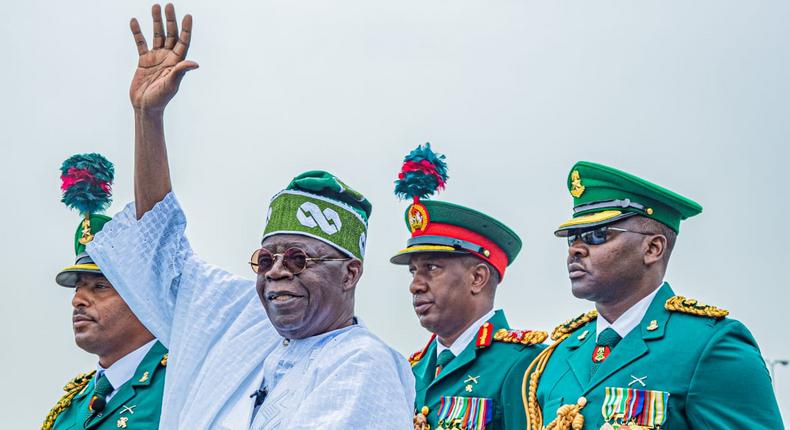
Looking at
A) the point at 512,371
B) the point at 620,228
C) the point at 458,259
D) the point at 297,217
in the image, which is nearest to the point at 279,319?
the point at 297,217

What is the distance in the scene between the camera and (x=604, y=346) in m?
5.28

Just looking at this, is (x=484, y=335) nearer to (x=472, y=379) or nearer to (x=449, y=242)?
(x=472, y=379)

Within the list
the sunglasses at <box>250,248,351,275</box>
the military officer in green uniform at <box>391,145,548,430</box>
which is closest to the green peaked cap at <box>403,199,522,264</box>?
the military officer in green uniform at <box>391,145,548,430</box>

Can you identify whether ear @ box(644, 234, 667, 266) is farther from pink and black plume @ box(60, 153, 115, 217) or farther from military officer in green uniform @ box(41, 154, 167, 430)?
pink and black plume @ box(60, 153, 115, 217)

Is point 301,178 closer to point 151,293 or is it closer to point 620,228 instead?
point 151,293

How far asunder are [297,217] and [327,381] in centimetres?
75

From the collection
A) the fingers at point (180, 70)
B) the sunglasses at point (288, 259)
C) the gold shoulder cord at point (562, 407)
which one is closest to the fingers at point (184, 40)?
the fingers at point (180, 70)

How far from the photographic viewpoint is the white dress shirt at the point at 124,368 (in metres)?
6.50

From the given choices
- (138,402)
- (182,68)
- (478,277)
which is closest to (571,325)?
(478,277)

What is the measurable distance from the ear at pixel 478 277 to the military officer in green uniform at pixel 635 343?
103 centimetres

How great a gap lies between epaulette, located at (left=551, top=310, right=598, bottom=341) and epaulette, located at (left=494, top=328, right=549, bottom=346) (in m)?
0.40

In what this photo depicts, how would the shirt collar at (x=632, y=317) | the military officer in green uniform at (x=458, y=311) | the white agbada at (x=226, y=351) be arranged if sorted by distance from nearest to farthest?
the white agbada at (x=226, y=351), the shirt collar at (x=632, y=317), the military officer in green uniform at (x=458, y=311)

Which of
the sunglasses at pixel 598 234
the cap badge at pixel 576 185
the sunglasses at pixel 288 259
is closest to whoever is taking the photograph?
the sunglasses at pixel 288 259

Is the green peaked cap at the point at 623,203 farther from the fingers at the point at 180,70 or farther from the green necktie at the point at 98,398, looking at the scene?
the green necktie at the point at 98,398
